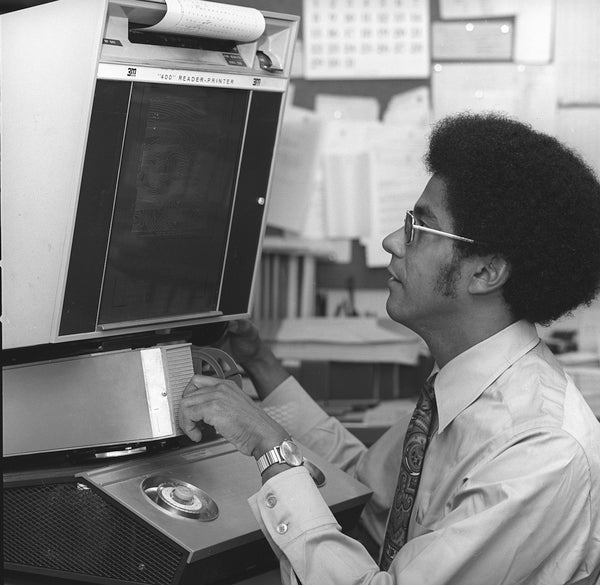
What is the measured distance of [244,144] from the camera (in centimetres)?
145

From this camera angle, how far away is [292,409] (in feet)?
6.27

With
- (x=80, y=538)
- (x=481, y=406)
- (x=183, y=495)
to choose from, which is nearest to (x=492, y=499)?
(x=481, y=406)

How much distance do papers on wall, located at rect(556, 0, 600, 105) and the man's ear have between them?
49.3 inches

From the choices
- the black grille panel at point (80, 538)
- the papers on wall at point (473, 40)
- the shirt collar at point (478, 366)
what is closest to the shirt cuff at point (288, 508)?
the black grille panel at point (80, 538)

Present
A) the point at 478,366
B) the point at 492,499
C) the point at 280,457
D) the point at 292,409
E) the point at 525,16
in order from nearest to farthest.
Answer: the point at 492,499, the point at 280,457, the point at 478,366, the point at 292,409, the point at 525,16

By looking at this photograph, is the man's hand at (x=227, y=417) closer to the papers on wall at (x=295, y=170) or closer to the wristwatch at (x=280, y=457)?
the wristwatch at (x=280, y=457)

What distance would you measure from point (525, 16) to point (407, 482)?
1.53m

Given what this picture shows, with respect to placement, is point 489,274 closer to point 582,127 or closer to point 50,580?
point 50,580

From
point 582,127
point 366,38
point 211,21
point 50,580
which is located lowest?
point 50,580

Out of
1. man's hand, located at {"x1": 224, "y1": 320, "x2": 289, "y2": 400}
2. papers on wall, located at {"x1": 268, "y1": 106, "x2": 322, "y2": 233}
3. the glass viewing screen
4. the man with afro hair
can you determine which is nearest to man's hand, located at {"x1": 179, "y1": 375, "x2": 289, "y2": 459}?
the man with afro hair

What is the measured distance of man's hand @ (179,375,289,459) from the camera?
4.54 ft

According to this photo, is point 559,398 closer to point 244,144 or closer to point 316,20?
point 244,144

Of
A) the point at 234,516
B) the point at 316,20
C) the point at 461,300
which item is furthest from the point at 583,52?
the point at 234,516

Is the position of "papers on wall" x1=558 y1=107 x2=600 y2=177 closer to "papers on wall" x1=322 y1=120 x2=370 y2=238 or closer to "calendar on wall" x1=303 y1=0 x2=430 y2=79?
"calendar on wall" x1=303 y1=0 x2=430 y2=79
